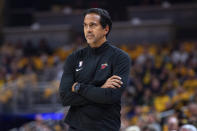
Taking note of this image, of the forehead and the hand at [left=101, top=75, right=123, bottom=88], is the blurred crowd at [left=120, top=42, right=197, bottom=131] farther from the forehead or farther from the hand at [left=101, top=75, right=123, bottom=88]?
the forehead

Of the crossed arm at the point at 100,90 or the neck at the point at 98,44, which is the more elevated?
the neck at the point at 98,44

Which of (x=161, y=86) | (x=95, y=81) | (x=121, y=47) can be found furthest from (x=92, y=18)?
(x=121, y=47)

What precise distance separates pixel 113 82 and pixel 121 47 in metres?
13.5

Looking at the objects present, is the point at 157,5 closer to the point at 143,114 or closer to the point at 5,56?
the point at 5,56

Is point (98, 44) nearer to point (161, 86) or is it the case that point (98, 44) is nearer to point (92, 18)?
point (92, 18)

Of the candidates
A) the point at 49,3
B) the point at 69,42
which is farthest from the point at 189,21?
the point at 49,3

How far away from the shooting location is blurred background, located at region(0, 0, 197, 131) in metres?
10.9

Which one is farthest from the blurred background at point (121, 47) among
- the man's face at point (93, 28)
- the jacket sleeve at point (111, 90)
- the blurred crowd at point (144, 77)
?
the man's face at point (93, 28)

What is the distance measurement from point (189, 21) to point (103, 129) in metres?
16.2

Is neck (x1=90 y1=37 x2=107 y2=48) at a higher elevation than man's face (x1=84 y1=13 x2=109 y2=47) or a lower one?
lower

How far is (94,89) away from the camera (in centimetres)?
354

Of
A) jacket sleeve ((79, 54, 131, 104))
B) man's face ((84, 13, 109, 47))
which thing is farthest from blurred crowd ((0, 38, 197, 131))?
man's face ((84, 13, 109, 47))

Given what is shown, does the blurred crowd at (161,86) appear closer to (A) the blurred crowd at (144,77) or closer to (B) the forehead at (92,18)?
(A) the blurred crowd at (144,77)

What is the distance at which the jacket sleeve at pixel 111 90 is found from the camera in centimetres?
351
